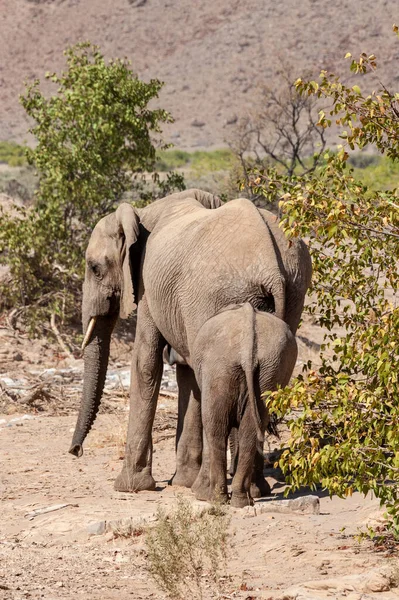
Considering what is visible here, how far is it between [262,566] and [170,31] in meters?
64.4

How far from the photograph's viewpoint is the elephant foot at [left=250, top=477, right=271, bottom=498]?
8.83 m

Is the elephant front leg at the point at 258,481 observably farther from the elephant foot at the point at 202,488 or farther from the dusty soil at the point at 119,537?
the elephant foot at the point at 202,488

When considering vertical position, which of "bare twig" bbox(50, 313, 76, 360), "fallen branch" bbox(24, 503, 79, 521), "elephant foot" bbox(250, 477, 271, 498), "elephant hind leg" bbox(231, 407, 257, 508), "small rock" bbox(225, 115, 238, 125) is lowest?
"small rock" bbox(225, 115, 238, 125)

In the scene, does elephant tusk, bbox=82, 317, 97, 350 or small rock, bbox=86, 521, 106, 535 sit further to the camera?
elephant tusk, bbox=82, 317, 97, 350

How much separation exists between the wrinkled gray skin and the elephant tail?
1.26ft

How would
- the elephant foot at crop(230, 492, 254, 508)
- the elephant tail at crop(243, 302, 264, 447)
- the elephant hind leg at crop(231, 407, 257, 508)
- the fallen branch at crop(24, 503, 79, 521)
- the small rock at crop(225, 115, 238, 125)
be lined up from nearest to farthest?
the elephant tail at crop(243, 302, 264, 447) < the elephant hind leg at crop(231, 407, 257, 508) < the elephant foot at crop(230, 492, 254, 508) < the fallen branch at crop(24, 503, 79, 521) < the small rock at crop(225, 115, 238, 125)

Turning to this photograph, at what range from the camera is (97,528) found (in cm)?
782

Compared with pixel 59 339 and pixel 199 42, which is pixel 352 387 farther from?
pixel 199 42

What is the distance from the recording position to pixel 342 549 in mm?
6973

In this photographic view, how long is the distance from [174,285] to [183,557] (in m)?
3.03

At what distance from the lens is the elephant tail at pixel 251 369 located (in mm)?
7758

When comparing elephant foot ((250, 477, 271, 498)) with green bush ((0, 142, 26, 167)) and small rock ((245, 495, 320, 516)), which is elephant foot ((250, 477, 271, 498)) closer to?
small rock ((245, 495, 320, 516))

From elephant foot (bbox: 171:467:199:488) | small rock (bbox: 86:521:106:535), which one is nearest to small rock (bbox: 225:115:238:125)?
elephant foot (bbox: 171:467:199:488)

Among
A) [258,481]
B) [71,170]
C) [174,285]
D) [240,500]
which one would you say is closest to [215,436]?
[240,500]
